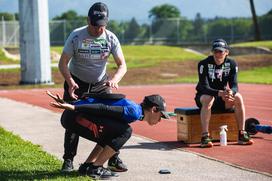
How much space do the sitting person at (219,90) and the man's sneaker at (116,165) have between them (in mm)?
2142

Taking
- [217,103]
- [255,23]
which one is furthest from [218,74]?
[255,23]

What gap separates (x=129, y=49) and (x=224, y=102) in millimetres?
39482

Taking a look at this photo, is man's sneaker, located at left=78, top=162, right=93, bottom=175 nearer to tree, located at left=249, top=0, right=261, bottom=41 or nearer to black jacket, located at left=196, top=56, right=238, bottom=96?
black jacket, located at left=196, top=56, right=238, bottom=96

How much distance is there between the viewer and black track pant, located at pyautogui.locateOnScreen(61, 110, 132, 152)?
8.12 metres


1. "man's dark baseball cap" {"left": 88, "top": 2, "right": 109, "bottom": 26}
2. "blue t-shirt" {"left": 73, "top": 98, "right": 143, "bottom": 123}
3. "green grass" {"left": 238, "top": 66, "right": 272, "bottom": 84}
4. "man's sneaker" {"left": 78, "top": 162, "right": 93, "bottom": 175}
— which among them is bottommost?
"green grass" {"left": 238, "top": 66, "right": 272, "bottom": 84}

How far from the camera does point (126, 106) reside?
810cm

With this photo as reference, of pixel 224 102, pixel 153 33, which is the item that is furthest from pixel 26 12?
pixel 153 33

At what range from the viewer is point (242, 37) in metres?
67.6

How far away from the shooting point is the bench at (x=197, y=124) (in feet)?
35.8

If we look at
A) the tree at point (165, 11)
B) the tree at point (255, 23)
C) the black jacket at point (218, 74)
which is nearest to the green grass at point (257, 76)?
the black jacket at point (218, 74)

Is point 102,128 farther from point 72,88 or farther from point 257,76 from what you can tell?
point 257,76

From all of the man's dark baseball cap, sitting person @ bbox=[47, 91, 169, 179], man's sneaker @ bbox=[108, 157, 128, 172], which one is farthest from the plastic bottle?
the man's dark baseball cap

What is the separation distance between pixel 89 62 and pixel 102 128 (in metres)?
0.93

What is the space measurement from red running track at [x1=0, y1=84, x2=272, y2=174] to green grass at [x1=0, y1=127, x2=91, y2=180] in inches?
85.3
